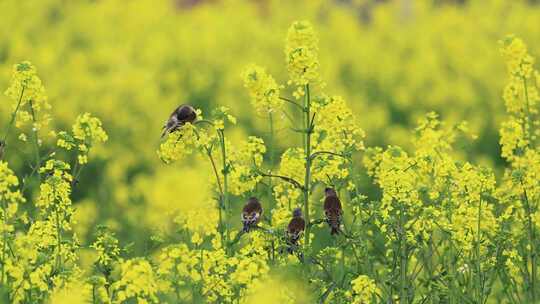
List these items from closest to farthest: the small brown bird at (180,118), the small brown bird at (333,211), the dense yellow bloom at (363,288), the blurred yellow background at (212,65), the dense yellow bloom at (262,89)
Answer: the dense yellow bloom at (363,288) < the small brown bird at (333,211) < the small brown bird at (180,118) < the dense yellow bloom at (262,89) < the blurred yellow background at (212,65)

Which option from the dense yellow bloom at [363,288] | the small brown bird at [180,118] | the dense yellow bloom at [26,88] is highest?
the dense yellow bloom at [26,88]

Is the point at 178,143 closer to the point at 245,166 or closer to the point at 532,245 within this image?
the point at 245,166

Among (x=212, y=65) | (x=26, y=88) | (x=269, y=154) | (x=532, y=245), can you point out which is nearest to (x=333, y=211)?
(x=532, y=245)

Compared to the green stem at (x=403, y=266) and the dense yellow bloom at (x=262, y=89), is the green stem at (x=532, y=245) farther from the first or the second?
the dense yellow bloom at (x=262, y=89)

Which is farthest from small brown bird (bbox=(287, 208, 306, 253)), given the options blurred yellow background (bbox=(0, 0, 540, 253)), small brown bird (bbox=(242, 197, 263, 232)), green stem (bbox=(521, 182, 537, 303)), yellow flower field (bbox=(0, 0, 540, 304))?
blurred yellow background (bbox=(0, 0, 540, 253))

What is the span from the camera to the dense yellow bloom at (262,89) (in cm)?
380

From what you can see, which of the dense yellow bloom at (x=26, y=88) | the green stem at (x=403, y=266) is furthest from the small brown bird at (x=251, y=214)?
the dense yellow bloom at (x=26, y=88)

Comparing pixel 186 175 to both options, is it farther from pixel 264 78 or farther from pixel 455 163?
pixel 455 163

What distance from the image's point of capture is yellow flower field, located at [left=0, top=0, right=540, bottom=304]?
11.7 ft

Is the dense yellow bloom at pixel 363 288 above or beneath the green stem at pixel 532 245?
beneath

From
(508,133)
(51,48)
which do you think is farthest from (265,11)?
(508,133)

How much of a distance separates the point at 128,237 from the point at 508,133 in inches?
185

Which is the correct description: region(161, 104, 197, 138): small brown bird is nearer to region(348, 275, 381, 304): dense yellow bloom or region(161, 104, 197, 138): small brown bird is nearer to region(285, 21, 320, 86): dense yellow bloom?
region(285, 21, 320, 86): dense yellow bloom

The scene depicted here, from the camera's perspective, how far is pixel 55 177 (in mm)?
3572
